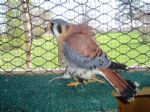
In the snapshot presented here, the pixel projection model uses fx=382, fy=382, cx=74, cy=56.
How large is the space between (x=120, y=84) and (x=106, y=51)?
0.16 meters

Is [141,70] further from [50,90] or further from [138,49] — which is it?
[50,90]

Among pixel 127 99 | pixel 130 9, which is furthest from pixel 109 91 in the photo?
Answer: pixel 130 9

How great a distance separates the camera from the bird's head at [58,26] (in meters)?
1.57

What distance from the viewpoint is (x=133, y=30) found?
1.73 meters

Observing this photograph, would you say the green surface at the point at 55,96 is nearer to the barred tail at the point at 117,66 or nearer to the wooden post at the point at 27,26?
the barred tail at the point at 117,66

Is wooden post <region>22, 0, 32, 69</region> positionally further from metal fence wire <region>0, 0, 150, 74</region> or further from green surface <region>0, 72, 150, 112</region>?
green surface <region>0, 72, 150, 112</region>

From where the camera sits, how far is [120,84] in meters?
1.60

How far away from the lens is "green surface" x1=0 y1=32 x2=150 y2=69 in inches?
66.6

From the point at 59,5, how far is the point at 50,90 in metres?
0.38

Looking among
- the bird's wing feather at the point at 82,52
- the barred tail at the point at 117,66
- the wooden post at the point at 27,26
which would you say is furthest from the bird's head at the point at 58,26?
the barred tail at the point at 117,66

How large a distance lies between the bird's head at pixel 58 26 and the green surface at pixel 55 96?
0.75ft

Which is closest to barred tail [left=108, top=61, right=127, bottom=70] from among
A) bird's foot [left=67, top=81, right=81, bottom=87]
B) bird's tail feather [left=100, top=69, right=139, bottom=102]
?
bird's tail feather [left=100, top=69, right=139, bottom=102]

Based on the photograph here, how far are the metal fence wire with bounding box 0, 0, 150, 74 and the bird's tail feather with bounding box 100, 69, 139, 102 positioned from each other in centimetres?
10

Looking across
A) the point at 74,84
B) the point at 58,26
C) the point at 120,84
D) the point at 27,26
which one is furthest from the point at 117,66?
the point at 27,26
